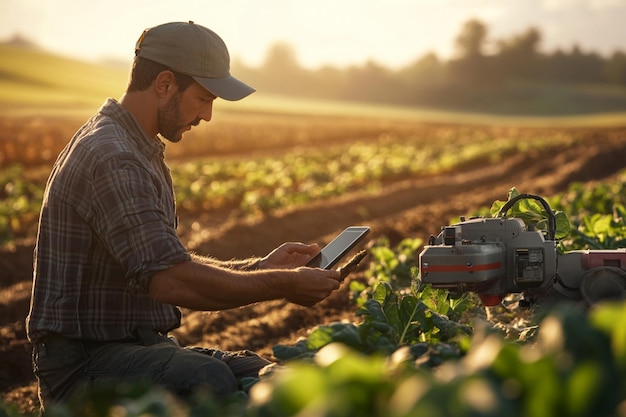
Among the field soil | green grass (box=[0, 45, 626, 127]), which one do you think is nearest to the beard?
the field soil

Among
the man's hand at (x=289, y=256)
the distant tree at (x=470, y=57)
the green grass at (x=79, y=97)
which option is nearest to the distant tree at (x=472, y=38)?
the distant tree at (x=470, y=57)

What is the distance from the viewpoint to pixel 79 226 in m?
3.82

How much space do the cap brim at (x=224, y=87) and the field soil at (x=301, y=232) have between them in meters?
2.59

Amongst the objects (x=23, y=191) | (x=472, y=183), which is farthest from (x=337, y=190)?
(x=23, y=191)

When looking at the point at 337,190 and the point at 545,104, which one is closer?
the point at 337,190

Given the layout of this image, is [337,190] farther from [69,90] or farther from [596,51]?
[596,51]

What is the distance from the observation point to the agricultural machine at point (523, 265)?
11.5 feet

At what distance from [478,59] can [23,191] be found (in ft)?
320

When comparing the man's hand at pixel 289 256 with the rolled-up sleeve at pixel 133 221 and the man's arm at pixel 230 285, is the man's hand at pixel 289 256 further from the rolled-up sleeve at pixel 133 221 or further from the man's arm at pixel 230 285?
the rolled-up sleeve at pixel 133 221

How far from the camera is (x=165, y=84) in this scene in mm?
4047

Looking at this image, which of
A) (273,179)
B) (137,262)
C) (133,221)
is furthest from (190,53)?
(273,179)

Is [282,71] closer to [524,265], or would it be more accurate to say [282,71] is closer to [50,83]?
[50,83]

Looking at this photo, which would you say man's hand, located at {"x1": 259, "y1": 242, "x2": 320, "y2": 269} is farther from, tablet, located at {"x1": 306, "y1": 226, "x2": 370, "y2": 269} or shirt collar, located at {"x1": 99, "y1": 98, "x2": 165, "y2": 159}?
shirt collar, located at {"x1": 99, "y1": 98, "x2": 165, "y2": 159}

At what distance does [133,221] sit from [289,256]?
1092 mm
